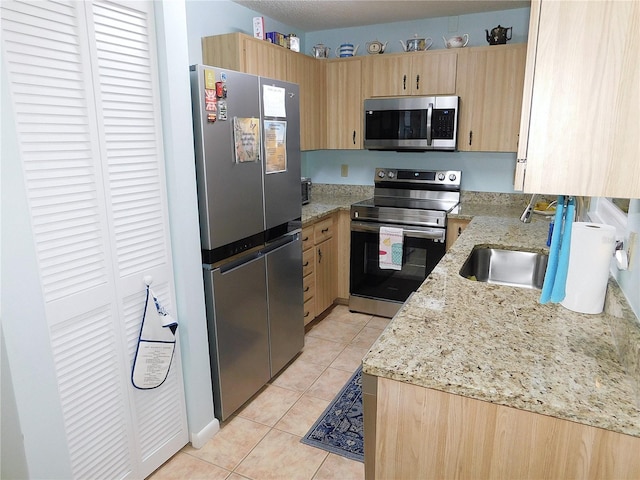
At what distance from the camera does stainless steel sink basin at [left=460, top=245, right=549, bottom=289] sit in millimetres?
2188

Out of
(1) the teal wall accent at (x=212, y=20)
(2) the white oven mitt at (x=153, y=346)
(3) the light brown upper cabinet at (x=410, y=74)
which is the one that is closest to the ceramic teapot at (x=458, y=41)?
(3) the light brown upper cabinet at (x=410, y=74)

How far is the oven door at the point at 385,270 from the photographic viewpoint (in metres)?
3.29

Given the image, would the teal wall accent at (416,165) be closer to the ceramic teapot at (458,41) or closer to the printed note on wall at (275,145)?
the ceramic teapot at (458,41)

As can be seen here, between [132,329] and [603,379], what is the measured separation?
163cm

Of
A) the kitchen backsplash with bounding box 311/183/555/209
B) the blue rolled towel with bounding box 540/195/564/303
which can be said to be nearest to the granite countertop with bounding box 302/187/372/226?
the kitchen backsplash with bounding box 311/183/555/209

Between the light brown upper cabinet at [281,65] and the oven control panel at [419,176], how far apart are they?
0.63 metres

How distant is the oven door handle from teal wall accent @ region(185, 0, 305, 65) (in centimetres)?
173

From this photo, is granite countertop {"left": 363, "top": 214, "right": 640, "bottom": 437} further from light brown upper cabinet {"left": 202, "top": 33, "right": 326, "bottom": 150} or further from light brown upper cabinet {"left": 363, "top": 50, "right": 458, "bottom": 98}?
light brown upper cabinet {"left": 363, "top": 50, "right": 458, "bottom": 98}

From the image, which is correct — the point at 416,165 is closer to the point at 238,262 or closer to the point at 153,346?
the point at 238,262

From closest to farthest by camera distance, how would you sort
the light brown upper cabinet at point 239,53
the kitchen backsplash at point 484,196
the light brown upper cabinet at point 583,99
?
the light brown upper cabinet at point 583,99, the light brown upper cabinet at point 239,53, the kitchen backsplash at point 484,196

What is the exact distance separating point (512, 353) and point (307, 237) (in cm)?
213

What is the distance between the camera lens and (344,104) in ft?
12.4

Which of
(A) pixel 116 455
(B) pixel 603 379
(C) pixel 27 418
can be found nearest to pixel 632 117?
(B) pixel 603 379

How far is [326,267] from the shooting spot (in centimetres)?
360
